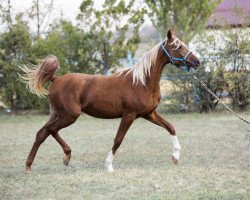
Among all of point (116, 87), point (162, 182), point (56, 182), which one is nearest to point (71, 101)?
point (116, 87)

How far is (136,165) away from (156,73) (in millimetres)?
1554

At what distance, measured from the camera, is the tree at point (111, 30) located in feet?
60.1

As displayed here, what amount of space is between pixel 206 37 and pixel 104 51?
3438 millimetres

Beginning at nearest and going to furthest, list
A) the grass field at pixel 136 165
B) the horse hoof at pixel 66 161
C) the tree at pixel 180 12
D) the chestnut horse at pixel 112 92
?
the grass field at pixel 136 165 < the chestnut horse at pixel 112 92 < the horse hoof at pixel 66 161 < the tree at pixel 180 12

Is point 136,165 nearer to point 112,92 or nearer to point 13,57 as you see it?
point 112,92

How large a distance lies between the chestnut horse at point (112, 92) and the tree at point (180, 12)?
15.6 meters

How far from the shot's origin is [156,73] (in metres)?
8.60

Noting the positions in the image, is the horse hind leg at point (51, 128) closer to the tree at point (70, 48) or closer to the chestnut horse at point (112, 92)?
the chestnut horse at point (112, 92)

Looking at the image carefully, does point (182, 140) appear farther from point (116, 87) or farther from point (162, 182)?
point (162, 182)

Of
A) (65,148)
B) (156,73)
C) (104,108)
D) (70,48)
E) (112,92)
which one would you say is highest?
(156,73)

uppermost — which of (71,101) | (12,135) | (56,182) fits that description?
(71,101)

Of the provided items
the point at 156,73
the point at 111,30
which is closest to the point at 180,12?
the point at 111,30

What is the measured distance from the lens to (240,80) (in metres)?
17.5

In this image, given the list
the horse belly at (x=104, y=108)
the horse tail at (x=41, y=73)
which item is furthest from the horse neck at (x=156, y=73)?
the horse tail at (x=41, y=73)
